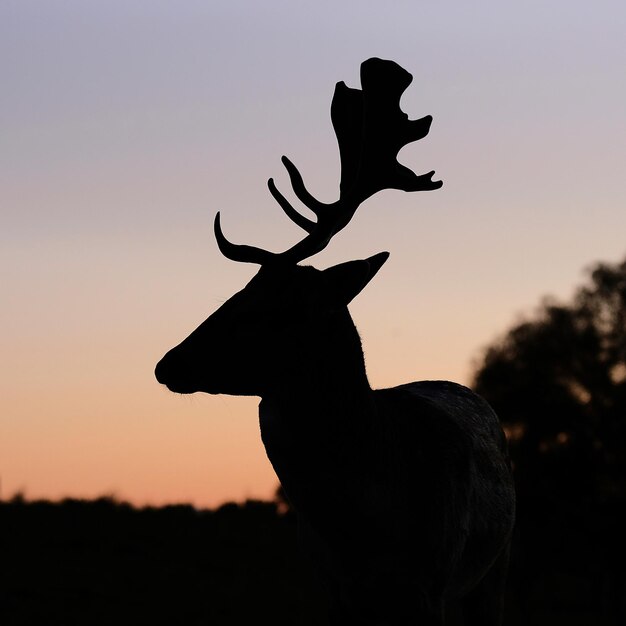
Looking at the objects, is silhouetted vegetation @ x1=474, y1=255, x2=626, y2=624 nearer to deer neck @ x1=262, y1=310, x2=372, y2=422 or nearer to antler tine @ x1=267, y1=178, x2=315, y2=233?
antler tine @ x1=267, y1=178, x2=315, y2=233

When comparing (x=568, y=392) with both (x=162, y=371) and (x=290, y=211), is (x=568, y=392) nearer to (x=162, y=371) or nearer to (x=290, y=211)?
(x=290, y=211)

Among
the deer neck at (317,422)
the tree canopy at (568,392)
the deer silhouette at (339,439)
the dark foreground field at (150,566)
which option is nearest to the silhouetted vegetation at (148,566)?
the dark foreground field at (150,566)

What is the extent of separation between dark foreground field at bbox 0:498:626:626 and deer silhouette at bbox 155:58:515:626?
5.02 meters

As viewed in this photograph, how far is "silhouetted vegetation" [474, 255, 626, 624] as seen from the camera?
30.5 metres

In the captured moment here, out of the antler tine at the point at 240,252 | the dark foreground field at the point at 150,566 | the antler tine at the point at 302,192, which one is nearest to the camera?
the antler tine at the point at 240,252

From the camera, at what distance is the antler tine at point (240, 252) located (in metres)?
7.50

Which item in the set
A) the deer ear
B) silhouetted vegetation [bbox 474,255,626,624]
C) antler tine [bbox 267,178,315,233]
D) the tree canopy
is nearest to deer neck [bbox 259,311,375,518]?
the deer ear

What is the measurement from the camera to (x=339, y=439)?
7293mm

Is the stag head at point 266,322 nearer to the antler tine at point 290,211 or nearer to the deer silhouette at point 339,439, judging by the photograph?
the deer silhouette at point 339,439

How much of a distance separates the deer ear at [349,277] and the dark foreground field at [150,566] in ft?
19.4

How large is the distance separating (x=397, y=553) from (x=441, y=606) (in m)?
0.45

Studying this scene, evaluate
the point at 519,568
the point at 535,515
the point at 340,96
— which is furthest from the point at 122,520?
the point at 535,515

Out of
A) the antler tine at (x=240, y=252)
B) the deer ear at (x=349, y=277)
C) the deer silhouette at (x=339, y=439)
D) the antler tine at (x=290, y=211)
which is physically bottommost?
the deer silhouette at (x=339, y=439)

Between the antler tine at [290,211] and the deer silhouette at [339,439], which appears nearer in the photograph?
the deer silhouette at [339,439]
